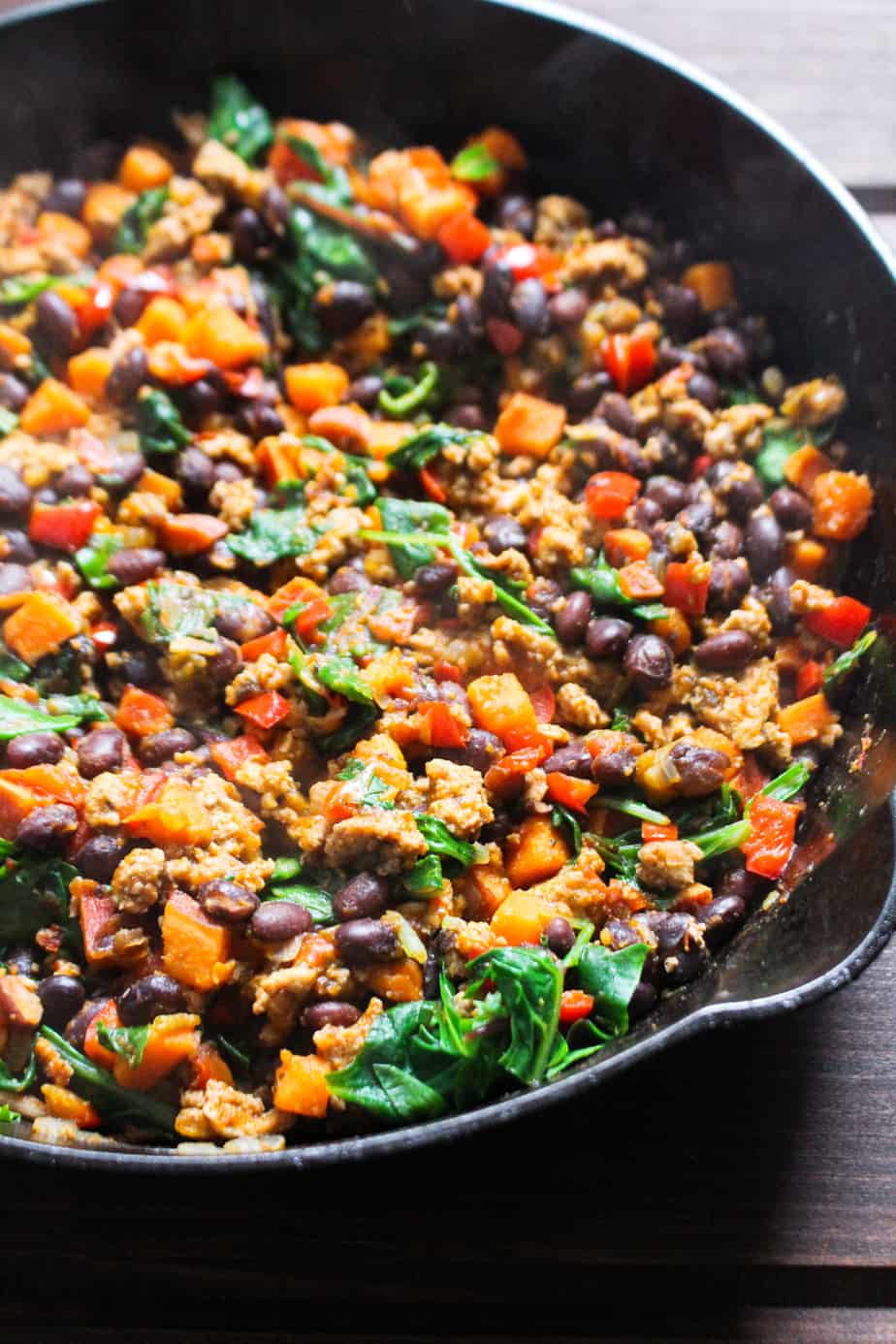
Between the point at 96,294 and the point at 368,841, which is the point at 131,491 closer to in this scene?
the point at 96,294

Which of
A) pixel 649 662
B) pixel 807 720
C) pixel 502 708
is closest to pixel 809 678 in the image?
pixel 807 720

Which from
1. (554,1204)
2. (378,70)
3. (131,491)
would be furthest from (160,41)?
(554,1204)

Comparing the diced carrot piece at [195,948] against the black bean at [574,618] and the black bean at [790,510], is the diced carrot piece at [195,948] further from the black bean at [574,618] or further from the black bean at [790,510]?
the black bean at [790,510]

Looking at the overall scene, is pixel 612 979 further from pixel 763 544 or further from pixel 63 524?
pixel 63 524

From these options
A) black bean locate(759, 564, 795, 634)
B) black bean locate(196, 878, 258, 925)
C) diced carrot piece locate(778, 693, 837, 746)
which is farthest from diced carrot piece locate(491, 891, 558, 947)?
black bean locate(759, 564, 795, 634)

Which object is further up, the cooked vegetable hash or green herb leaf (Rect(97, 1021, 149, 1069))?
the cooked vegetable hash

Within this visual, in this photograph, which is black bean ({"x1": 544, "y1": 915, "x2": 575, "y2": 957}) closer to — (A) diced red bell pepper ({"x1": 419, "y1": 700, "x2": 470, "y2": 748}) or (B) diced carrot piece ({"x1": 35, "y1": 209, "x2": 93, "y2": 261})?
(A) diced red bell pepper ({"x1": 419, "y1": 700, "x2": 470, "y2": 748})
